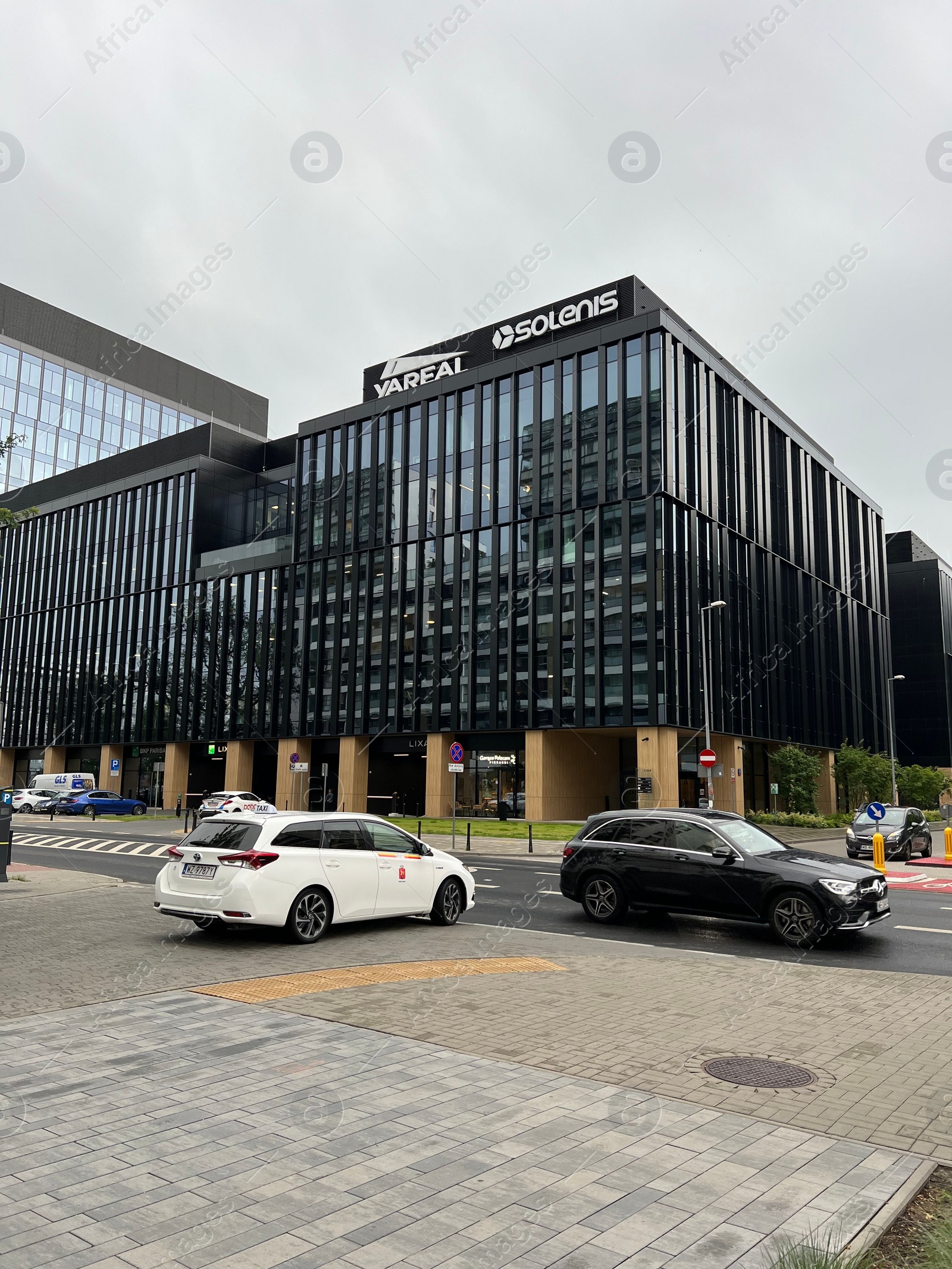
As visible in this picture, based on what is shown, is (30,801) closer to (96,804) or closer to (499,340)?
(96,804)

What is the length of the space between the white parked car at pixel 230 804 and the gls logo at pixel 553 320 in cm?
2802

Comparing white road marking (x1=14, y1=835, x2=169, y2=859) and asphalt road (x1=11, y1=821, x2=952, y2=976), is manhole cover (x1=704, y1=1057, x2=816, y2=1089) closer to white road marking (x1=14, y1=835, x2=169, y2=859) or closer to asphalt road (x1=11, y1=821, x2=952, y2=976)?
asphalt road (x1=11, y1=821, x2=952, y2=976)

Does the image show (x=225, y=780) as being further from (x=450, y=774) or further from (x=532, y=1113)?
(x=532, y=1113)

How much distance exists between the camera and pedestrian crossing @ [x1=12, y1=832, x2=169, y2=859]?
2783 cm

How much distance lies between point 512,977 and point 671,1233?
5.64 meters

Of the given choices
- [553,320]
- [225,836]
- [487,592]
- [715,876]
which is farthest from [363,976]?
[553,320]

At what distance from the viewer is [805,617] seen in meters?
61.7

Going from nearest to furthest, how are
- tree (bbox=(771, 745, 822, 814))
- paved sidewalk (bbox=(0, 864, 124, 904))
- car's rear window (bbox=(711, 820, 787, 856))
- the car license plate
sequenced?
the car license plate
car's rear window (bbox=(711, 820, 787, 856))
paved sidewalk (bbox=(0, 864, 124, 904))
tree (bbox=(771, 745, 822, 814))

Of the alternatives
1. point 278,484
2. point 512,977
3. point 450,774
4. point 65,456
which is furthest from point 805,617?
point 65,456

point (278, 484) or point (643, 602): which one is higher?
point (278, 484)

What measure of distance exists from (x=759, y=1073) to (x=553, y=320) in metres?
48.7

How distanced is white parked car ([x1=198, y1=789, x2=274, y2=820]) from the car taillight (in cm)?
2203

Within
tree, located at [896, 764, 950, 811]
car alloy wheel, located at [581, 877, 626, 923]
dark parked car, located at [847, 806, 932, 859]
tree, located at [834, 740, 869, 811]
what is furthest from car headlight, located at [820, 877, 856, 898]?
tree, located at [896, 764, 950, 811]

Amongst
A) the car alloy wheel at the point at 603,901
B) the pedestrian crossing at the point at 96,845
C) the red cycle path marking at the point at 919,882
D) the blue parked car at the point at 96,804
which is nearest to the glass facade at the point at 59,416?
the blue parked car at the point at 96,804
